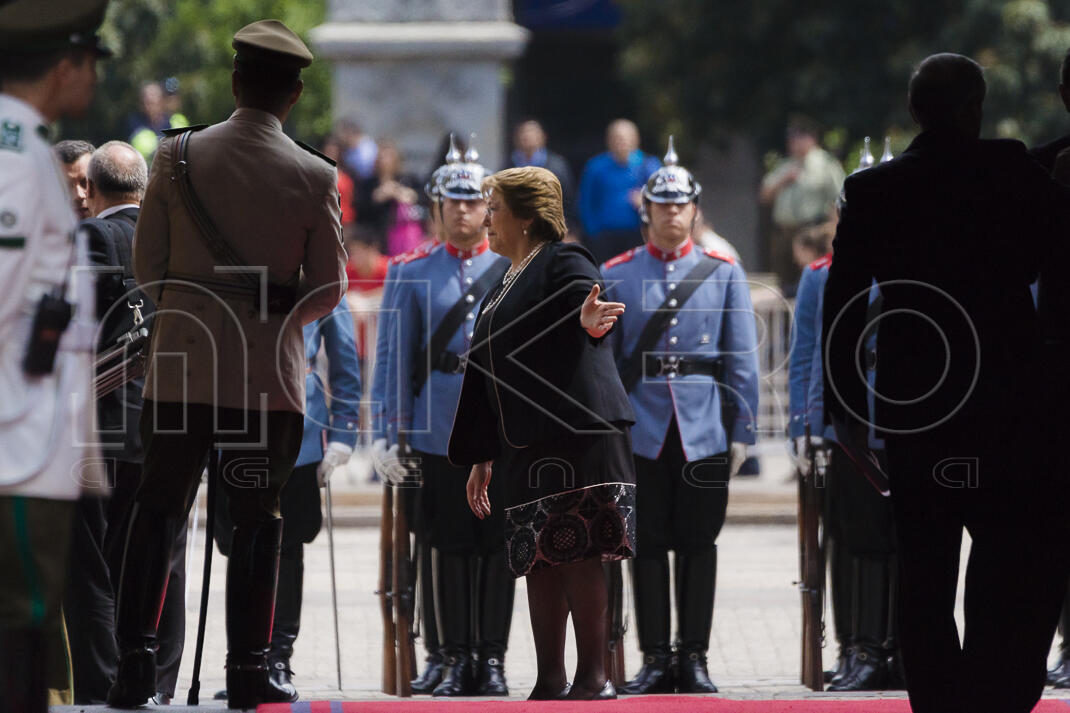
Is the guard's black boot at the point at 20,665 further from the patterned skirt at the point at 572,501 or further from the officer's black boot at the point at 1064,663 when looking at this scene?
the officer's black boot at the point at 1064,663

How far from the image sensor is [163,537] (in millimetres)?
5543

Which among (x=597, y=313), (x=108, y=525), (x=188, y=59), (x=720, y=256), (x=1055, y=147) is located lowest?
(x=108, y=525)

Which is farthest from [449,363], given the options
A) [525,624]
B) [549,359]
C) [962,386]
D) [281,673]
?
[962,386]

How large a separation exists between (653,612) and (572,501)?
171cm

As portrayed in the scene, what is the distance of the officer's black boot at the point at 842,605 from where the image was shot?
313 inches

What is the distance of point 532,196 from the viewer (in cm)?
641

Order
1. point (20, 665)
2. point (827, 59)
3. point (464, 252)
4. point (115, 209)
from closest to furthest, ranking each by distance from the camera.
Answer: point (20, 665) → point (115, 209) → point (464, 252) → point (827, 59)

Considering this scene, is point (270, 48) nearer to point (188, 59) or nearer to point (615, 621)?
point (615, 621)

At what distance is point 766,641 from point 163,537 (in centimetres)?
414

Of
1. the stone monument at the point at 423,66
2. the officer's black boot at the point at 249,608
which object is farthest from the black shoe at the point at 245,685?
the stone monument at the point at 423,66

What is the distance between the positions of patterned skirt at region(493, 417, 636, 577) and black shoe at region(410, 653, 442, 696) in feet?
5.25

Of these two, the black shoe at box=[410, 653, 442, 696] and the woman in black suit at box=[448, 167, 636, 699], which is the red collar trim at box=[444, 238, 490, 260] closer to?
the black shoe at box=[410, 653, 442, 696]

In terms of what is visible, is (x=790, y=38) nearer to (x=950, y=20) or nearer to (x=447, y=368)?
(x=950, y=20)

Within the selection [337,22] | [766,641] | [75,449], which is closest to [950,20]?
[337,22]
